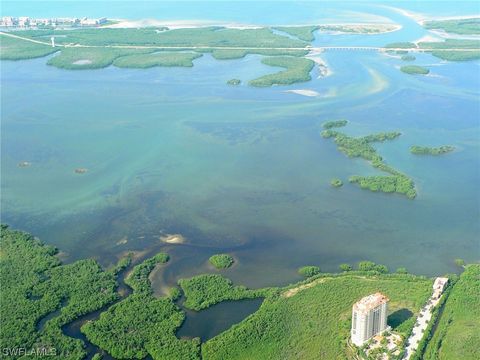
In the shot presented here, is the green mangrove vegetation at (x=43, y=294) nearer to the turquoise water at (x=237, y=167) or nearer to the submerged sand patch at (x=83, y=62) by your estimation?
the turquoise water at (x=237, y=167)

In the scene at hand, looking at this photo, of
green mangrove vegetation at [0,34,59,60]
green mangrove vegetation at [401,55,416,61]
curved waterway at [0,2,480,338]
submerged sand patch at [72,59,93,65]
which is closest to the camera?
curved waterway at [0,2,480,338]

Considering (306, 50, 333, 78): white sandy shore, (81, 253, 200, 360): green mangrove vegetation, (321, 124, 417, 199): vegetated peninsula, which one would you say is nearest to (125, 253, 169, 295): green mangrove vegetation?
(81, 253, 200, 360): green mangrove vegetation

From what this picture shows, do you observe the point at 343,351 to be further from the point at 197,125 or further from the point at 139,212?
the point at 197,125

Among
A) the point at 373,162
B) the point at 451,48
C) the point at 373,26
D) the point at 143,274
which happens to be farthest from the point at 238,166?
the point at 373,26

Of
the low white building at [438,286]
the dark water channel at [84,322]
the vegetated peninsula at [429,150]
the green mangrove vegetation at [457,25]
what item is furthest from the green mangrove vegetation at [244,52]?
the low white building at [438,286]

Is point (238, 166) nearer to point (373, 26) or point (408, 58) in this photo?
point (408, 58)

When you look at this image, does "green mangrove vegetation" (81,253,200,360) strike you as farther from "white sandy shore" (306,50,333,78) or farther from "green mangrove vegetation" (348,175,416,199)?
"white sandy shore" (306,50,333,78)
